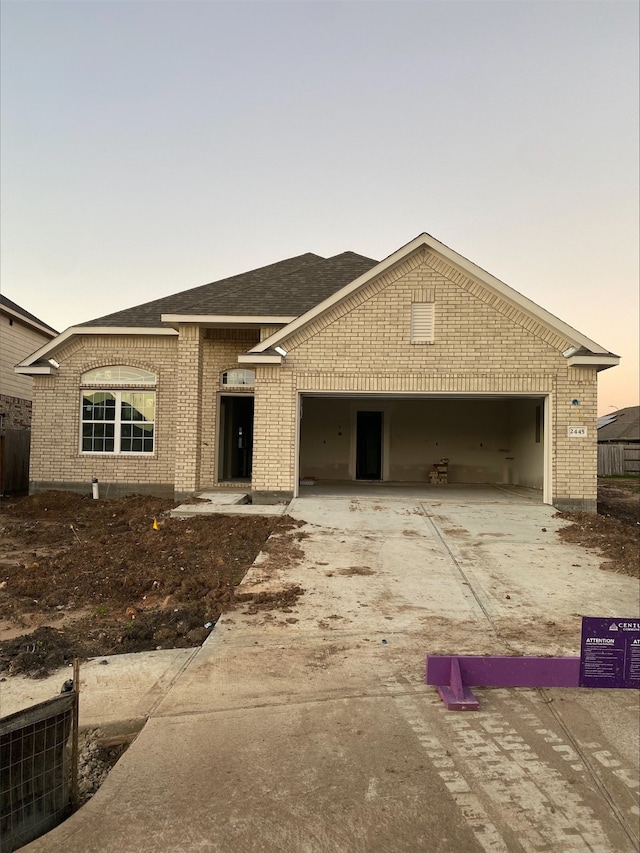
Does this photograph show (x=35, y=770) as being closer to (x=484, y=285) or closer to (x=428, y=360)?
(x=428, y=360)

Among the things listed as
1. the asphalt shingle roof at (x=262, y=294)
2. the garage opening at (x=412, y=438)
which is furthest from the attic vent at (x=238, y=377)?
the garage opening at (x=412, y=438)

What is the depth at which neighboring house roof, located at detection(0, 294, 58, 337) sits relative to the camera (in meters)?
18.6

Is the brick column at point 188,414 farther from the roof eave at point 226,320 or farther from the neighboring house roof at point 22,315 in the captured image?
the neighboring house roof at point 22,315

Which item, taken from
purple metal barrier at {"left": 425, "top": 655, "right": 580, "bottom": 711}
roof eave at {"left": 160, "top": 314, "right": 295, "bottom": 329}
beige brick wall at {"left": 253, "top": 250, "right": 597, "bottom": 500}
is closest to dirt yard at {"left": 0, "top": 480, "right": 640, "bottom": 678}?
beige brick wall at {"left": 253, "top": 250, "right": 597, "bottom": 500}

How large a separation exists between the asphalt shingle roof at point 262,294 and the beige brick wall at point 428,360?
6.15 feet

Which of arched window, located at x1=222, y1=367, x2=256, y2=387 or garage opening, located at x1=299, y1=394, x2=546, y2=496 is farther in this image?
garage opening, located at x1=299, y1=394, x2=546, y2=496

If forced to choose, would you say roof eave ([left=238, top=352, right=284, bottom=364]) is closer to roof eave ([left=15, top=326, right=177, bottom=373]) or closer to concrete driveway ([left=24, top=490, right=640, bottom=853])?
roof eave ([left=15, top=326, right=177, bottom=373])

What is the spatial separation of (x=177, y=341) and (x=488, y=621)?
11601 millimetres

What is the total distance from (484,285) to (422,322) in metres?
1.58

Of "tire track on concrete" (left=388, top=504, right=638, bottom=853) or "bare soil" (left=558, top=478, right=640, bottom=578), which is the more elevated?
"bare soil" (left=558, top=478, right=640, bottom=578)

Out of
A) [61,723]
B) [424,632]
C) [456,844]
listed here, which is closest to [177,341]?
[424,632]

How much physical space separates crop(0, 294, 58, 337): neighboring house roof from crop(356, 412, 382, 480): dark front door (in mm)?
11874

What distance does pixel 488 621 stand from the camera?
20.1ft

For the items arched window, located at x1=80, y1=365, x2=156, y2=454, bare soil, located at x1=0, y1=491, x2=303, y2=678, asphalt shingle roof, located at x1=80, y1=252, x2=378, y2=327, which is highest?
asphalt shingle roof, located at x1=80, y1=252, x2=378, y2=327
